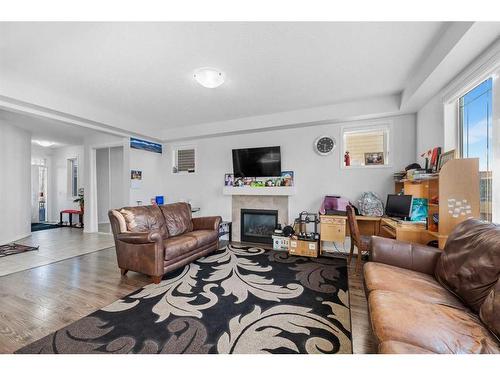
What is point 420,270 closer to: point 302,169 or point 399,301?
point 399,301

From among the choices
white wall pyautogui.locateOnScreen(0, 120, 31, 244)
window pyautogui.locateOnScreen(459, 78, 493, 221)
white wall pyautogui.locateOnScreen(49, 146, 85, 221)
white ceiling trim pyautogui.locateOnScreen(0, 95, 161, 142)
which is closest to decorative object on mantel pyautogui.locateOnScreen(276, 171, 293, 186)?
window pyautogui.locateOnScreen(459, 78, 493, 221)

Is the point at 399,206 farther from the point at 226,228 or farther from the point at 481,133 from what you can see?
the point at 226,228

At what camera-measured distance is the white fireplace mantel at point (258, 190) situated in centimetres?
419

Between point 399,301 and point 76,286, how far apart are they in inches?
129

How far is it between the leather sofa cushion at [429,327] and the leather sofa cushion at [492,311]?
0.04m

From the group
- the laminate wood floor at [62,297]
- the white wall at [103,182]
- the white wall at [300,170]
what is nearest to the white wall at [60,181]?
the white wall at [103,182]

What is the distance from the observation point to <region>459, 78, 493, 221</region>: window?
82.2 inches

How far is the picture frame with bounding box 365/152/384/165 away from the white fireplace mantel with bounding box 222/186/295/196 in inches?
55.4

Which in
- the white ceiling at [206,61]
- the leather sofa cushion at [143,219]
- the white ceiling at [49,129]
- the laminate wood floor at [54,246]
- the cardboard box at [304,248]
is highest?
the white ceiling at [206,61]

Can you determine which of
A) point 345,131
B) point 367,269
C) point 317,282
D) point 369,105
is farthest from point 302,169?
point 367,269

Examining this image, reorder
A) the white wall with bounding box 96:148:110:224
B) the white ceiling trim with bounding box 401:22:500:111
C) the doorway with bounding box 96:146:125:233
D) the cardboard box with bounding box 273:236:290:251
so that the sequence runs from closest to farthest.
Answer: the white ceiling trim with bounding box 401:22:500:111
the cardboard box with bounding box 273:236:290:251
the doorway with bounding box 96:146:125:233
the white wall with bounding box 96:148:110:224

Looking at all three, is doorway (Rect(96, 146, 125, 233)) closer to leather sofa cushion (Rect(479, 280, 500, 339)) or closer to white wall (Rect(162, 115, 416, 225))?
white wall (Rect(162, 115, 416, 225))

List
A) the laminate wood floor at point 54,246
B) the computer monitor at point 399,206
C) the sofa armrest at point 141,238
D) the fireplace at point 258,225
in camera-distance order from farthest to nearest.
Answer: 1. the fireplace at point 258,225
2. the laminate wood floor at point 54,246
3. the computer monitor at point 399,206
4. the sofa armrest at point 141,238

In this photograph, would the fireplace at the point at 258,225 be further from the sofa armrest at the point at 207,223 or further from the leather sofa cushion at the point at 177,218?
the leather sofa cushion at the point at 177,218
